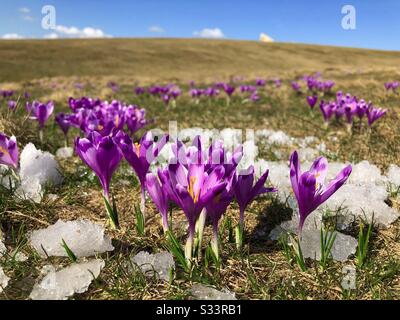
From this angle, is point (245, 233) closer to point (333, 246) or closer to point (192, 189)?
point (333, 246)

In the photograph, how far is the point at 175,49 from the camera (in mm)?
69812

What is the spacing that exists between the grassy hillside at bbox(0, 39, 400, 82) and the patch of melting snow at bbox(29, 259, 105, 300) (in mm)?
42002

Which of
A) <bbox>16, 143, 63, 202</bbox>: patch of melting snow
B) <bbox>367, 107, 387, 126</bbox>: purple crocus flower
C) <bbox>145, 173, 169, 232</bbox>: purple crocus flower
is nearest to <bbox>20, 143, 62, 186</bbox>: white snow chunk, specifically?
<bbox>16, 143, 63, 202</bbox>: patch of melting snow

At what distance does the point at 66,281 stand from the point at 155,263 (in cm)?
48

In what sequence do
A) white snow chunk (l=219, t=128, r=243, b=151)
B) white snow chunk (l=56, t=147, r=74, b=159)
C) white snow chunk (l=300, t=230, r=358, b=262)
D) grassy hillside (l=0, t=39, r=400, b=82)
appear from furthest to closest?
grassy hillside (l=0, t=39, r=400, b=82), white snow chunk (l=219, t=128, r=243, b=151), white snow chunk (l=56, t=147, r=74, b=159), white snow chunk (l=300, t=230, r=358, b=262)

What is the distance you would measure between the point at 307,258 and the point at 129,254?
3.48 ft

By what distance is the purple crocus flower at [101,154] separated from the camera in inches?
104

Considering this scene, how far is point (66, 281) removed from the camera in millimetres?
2158

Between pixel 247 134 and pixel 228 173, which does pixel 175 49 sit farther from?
pixel 228 173

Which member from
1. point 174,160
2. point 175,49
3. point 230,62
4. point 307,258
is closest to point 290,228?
point 307,258

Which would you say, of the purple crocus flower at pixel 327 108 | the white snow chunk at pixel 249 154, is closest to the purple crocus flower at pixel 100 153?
the white snow chunk at pixel 249 154

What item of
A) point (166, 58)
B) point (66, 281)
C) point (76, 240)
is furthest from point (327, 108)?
point (166, 58)

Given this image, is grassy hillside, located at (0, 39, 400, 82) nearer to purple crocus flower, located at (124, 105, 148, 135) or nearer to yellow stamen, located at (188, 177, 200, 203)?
purple crocus flower, located at (124, 105, 148, 135)

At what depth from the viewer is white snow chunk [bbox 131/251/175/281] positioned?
2297mm
